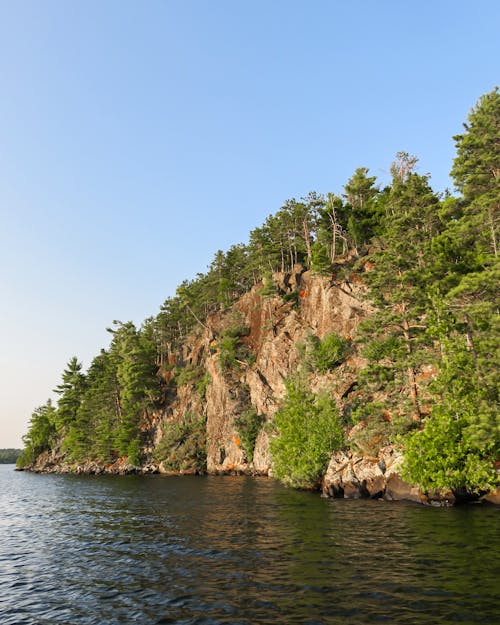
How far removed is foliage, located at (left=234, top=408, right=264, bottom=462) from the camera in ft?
212

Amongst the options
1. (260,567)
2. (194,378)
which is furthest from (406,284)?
(194,378)

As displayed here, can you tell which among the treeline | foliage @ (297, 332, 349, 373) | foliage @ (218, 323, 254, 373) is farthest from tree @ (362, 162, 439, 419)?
foliage @ (218, 323, 254, 373)

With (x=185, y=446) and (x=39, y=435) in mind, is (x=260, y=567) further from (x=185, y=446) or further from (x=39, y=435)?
(x=39, y=435)

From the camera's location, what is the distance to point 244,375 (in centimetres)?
7300

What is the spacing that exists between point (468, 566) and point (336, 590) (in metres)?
5.05

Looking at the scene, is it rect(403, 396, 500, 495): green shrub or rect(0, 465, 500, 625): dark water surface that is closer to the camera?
rect(0, 465, 500, 625): dark water surface

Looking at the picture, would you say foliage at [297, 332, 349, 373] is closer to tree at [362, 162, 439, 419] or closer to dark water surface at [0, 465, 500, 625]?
tree at [362, 162, 439, 419]

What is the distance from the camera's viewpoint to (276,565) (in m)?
15.6

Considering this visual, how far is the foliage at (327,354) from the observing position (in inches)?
1948

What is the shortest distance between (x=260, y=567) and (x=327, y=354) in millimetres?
35884

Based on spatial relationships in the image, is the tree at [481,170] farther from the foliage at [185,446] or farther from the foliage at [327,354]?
the foliage at [185,446]

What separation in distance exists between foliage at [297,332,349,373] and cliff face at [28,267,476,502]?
1.02m

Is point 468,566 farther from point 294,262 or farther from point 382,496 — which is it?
point 294,262

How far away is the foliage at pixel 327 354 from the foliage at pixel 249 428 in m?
17.1
